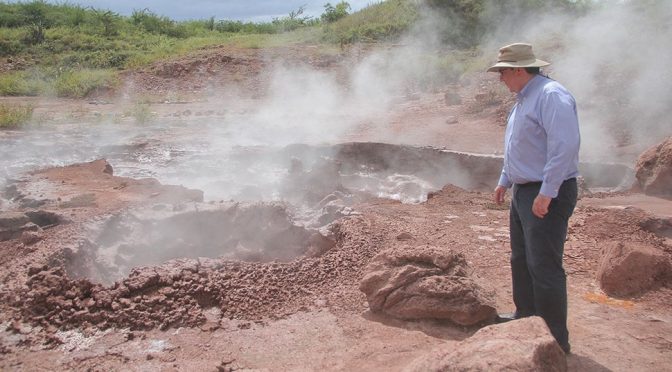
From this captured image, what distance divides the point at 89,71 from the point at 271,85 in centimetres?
570

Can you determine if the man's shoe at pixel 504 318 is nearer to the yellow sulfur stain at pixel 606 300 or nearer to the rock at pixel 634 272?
the yellow sulfur stain at pixel 606 300

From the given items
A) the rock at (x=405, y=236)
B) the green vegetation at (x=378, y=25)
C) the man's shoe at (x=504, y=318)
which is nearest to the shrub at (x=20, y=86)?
the green vegetation at (x=378, y=25)

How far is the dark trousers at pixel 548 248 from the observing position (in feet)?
8.90

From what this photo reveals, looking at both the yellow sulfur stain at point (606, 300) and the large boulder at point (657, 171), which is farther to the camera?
the large boulder at point (657, 171)

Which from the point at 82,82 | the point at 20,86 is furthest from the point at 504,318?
the point at 20,86

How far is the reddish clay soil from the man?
0.43 m

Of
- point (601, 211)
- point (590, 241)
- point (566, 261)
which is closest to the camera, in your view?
point (566, 261)

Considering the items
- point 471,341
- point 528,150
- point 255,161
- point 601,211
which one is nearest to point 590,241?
point 601,211

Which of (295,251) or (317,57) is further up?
(317,57)

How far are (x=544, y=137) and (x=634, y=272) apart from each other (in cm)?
167

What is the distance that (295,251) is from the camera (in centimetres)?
485

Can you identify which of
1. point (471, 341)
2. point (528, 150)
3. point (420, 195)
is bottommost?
point (420, 195)

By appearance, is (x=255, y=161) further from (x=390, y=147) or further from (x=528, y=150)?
(x=528, y=150)

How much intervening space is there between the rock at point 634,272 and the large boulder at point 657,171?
317 centimetres
